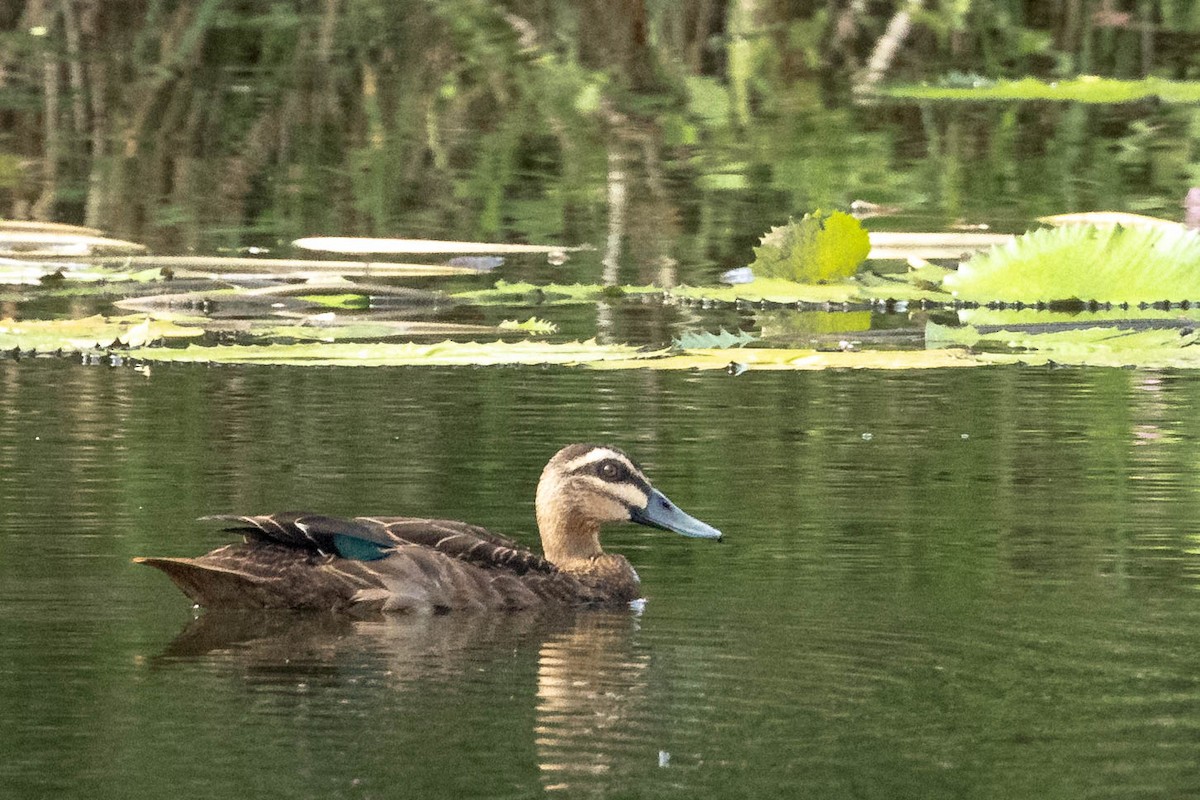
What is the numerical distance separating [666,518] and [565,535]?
350 millimetres

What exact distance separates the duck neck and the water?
20 centimetres

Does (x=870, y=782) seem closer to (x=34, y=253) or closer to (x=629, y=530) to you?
(x=629, y=530)

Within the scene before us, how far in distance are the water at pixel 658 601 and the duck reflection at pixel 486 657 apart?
0.02 metres

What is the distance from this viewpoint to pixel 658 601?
735cm

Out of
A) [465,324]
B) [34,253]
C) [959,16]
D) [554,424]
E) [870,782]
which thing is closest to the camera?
[870,782]

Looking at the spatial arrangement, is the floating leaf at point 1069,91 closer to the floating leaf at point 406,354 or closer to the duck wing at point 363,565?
the floating leaf at point 406,354

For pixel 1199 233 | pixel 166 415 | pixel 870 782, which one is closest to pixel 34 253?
pixel 166 415

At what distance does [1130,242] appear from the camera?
1173cm

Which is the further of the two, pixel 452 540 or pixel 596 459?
pixel 596 459

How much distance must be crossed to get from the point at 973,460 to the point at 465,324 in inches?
128

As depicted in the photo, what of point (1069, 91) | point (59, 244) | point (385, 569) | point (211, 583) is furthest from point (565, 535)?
point (1069, 91)

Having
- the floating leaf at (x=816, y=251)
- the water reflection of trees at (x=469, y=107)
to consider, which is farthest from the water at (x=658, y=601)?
the water reflection of trees at (x=469, y=107)

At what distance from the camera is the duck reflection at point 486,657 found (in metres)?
5.64

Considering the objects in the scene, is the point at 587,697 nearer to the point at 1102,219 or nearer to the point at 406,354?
the point at 406,354
